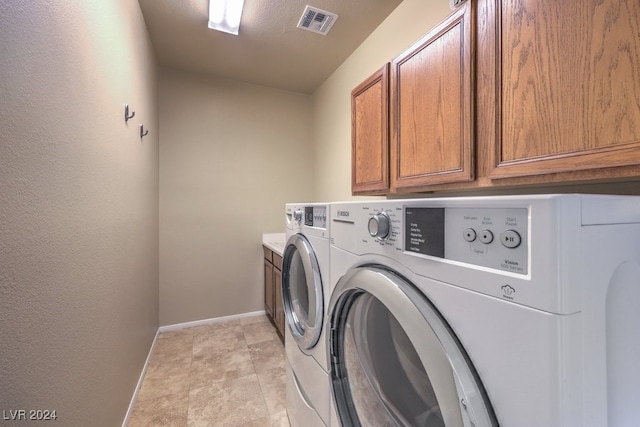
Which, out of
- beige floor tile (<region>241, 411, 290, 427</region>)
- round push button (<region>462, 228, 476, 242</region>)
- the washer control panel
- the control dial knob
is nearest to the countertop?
beige floor tile (<region>241, 411, 290, 427</region>)

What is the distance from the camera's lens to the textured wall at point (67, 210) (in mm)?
661

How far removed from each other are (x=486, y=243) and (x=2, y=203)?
1.05 m

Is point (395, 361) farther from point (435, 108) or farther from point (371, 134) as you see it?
point (371, 134)

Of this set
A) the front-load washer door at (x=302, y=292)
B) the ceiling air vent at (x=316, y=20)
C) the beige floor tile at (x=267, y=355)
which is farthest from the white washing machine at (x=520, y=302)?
the ceiling air vent at (x=316, y=20)

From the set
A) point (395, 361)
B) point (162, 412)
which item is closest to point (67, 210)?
point (395, 361)

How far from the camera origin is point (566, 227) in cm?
36

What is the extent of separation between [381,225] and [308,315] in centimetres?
68

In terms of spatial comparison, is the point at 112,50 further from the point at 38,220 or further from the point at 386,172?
the point at 386,172

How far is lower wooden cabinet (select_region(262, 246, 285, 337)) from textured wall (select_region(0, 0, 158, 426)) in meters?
1.03

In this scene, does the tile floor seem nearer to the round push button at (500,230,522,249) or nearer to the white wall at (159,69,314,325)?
the white wall at (159,69,314,325)

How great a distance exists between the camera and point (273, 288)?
2498mm

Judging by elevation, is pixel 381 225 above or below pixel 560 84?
below

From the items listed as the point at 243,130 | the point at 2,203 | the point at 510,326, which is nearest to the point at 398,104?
the point at 510,326

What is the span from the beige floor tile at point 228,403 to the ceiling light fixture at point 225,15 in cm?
260
